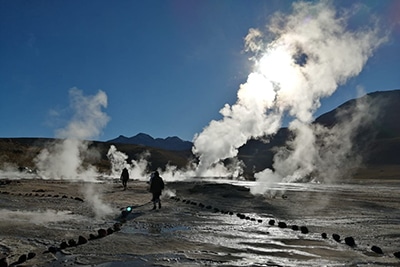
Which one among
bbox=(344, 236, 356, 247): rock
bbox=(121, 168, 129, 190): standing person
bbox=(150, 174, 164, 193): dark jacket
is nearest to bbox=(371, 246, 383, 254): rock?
bbox=(344, 236, 356, 247): rock

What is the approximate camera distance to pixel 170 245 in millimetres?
11484

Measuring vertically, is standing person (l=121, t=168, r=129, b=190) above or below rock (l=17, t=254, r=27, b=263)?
above

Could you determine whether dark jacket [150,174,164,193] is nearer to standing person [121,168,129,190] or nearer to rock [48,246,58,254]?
rock [48,246,58,254]

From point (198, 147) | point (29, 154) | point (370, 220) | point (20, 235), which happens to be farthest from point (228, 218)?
point (29, 154)

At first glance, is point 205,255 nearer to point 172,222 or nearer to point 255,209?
point 172,222

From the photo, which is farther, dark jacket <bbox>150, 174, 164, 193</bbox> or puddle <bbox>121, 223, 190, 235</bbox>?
dark jacket <bbox>150, 174, 164, 193</bbox>

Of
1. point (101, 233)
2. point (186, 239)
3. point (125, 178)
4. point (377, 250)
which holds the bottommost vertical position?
point (377, 250)

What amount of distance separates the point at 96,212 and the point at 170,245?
8591 millimetres

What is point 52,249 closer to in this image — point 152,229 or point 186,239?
point 186,239

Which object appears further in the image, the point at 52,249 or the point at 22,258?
the point at 52,249

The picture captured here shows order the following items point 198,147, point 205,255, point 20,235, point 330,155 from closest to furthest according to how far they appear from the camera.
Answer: point 205,255
point 20,235
point 198,147
point 330,155

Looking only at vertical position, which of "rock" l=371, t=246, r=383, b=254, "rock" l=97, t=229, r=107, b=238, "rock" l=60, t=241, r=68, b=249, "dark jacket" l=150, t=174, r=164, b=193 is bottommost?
"rock" l=371, t=246, r=383, b=254

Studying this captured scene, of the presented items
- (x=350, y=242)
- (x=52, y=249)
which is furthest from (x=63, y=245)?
(x=350, y=242)

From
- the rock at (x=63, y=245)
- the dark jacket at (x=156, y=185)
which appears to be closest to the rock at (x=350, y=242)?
the rock at (x=63, y=245)
